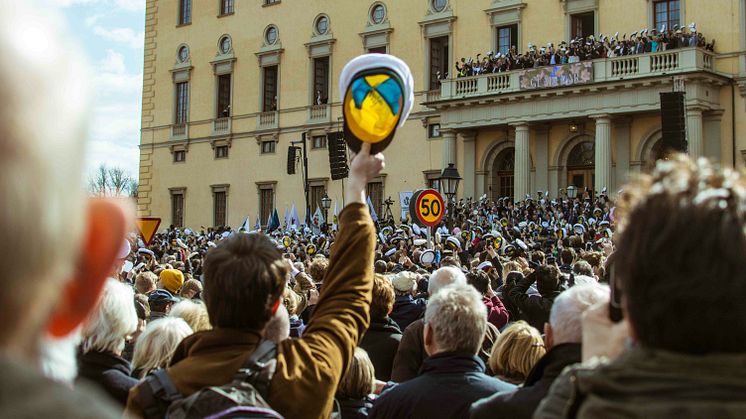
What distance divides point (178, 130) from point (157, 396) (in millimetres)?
47304

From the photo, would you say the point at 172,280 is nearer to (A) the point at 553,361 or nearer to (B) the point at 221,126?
(A) the point at 553,361

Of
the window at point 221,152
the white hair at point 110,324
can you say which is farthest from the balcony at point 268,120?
the white hair at point 110,324

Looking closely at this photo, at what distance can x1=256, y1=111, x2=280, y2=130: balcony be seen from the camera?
145 ft

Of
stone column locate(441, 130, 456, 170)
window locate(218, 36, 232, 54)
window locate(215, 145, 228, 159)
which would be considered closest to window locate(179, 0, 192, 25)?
window locate(218, 36, 232, 54)

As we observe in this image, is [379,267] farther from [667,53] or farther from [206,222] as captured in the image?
[206,222]

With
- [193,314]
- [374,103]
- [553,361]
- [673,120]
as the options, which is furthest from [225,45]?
[374,103]

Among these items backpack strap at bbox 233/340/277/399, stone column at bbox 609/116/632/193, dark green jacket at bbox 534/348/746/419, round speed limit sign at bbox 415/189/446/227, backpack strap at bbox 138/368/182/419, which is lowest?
backpack strap at bbox 138/368/182/419

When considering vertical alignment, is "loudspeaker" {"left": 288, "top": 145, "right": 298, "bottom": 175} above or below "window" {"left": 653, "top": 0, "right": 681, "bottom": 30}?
below

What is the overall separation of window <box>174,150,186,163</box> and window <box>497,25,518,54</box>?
19.2 meters

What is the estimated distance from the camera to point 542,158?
3475 centimetres

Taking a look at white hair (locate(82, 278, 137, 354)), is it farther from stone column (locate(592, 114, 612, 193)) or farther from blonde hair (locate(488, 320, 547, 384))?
stone column (locate(592, 114, 612, 193))

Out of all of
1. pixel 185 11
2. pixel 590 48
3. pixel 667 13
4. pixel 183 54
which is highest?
pixel 185 11

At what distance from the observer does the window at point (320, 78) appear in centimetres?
4300

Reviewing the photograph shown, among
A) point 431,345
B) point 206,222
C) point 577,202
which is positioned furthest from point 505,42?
point 431,345
